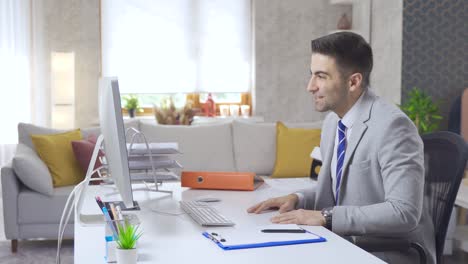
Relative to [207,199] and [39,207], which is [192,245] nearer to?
[207,199]

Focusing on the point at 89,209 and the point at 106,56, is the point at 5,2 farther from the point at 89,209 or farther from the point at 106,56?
the point at 89,209

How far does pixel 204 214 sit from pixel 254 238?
1.25 ft

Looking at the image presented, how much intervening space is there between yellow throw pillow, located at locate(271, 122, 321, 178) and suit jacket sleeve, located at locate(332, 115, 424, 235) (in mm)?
3085

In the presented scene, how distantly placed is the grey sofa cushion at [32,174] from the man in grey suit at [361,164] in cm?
266

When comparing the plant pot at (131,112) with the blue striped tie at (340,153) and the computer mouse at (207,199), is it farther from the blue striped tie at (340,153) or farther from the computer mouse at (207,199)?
the blue striped tie at (340,153)

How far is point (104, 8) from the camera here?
24.0 ft

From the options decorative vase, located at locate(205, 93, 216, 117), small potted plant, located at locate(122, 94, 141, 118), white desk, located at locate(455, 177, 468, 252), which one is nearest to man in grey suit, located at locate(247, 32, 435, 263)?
white desk, located at locate(455, 177, 468, 252)

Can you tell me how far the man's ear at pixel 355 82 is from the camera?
7.36 feet

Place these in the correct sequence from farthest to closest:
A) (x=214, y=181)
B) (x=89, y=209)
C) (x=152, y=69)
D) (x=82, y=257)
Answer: (x=152, y=69) → (x=214, y=181) → (x=89, y=209) → (x=82, y=257)

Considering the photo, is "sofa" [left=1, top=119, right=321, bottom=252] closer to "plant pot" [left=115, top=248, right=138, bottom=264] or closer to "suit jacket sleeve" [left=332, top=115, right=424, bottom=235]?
"suit jacket sleeve" [left=332, top=115, right=424, bottom=235]

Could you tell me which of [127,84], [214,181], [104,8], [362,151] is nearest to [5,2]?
[104,8]

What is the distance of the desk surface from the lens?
1678 millimetres

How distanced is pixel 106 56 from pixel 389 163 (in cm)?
567

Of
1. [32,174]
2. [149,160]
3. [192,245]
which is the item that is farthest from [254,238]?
[32,174]
